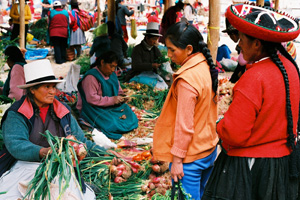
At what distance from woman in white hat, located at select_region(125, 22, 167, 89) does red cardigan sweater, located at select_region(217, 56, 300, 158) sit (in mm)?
4039

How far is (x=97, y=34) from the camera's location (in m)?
6.88

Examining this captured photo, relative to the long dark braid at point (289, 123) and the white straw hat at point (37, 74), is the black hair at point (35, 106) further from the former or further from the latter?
the long dark braid at point (289, 123)

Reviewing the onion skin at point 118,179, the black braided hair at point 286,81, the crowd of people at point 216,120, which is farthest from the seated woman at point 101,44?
the black braided hair at point 286,81

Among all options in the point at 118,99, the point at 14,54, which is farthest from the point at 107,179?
the point at 14,54

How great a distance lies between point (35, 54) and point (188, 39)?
25.7 feet

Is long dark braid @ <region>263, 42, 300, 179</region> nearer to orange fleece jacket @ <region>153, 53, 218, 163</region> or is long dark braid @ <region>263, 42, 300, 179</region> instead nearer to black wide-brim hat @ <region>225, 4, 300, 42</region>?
black wide-brim hat @ <region>225, 4, 300, 42</region>

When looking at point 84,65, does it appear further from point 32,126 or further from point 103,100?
point 32,126

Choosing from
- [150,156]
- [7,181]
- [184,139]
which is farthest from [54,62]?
[184,139]

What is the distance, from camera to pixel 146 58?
6000 millimetres

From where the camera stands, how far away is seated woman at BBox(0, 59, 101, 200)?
2.37 metres

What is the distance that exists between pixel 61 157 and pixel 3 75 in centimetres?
585

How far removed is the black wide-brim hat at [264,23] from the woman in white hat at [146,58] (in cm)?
405

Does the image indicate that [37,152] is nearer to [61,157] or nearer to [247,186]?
[61,157]

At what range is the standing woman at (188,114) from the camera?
6.55 feet
